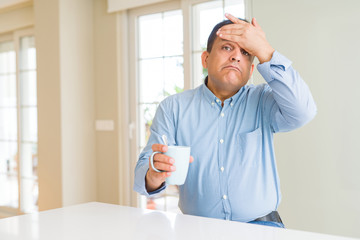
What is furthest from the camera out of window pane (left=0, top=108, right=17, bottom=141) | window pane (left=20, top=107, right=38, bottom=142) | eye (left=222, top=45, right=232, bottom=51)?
window pane (left=0, top=108, right=17, bottom=141)

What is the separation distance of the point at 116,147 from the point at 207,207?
2.13 meters

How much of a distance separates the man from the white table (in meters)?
0.19

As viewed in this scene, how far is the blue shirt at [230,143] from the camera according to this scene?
130cm

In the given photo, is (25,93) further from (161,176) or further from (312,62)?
(161,176)

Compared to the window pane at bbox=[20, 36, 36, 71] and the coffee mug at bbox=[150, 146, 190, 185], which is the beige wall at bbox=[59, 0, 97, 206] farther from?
the coffee mug at bbox=[150, 146, 190, 185]

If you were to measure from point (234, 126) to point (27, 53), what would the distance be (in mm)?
3378

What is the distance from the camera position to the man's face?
1372 mm

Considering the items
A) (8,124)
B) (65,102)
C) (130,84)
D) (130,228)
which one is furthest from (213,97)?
(8,124)

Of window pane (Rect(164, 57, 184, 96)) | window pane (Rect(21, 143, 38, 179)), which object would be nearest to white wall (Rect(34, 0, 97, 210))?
window pane (Rect(21, 143, 38, 179))

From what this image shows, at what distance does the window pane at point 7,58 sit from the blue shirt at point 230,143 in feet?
11.3

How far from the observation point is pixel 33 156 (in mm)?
4047

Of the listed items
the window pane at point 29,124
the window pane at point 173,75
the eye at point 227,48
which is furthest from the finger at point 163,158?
the window pane at point 29,124

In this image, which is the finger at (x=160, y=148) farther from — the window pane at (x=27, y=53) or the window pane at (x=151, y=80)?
the window pane at (x=27, y=53)

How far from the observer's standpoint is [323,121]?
83.6 inches
